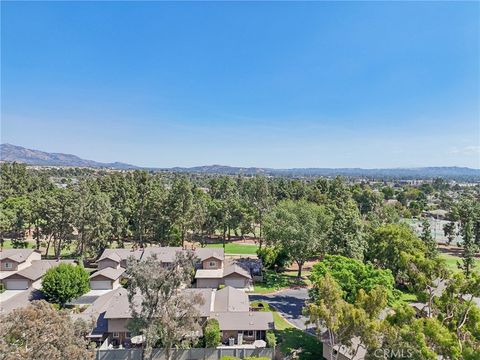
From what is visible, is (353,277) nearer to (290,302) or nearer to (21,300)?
(290,302)

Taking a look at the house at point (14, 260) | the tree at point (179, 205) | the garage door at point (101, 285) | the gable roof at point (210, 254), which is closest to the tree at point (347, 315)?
the gable roof at point (210, 254)

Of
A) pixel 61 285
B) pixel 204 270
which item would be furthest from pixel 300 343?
pixel 61 285

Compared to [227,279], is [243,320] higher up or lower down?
higher up

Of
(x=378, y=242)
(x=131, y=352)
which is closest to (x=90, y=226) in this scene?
(x=131, y=352)

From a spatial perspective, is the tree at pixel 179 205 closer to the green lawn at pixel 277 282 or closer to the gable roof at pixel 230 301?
the green lawn at pixel 277 282

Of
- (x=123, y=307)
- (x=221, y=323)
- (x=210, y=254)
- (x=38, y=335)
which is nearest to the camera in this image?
(x=38, y=335)

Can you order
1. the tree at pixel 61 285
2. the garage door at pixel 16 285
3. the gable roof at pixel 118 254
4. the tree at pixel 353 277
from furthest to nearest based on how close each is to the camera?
the gable roof at pixel 118 254
the garage door at pixel 16 285
the tree at pixel 61 285
the tree at pixel 353 277
